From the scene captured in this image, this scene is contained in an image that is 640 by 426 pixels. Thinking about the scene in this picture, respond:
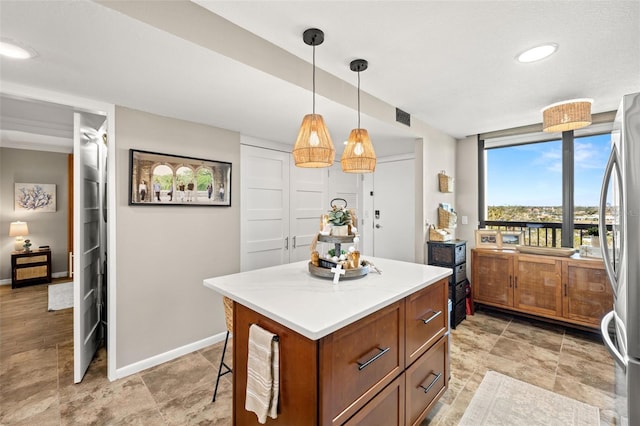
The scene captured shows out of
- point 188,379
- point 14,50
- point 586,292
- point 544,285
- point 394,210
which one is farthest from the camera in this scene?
point 394,210

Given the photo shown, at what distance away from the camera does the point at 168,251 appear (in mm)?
2553

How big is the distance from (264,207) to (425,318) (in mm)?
2192

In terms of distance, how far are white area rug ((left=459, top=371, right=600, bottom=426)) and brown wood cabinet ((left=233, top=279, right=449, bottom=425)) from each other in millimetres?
358

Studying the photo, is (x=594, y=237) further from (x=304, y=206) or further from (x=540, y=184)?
(x=304, y=206)

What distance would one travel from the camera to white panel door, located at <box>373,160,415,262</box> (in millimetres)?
4129

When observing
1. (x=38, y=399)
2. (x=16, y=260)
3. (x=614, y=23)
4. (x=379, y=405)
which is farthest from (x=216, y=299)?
(x=16, y=260)

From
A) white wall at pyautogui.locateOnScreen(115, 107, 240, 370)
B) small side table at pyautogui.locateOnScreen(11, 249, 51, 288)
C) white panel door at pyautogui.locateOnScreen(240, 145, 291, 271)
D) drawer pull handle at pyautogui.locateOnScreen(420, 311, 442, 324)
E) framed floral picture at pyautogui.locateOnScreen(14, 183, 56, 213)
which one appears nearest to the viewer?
drawer pull handle at pyautogui.locateOnScreen(420, 311, 442, 324)

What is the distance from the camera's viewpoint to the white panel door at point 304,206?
3.69 m

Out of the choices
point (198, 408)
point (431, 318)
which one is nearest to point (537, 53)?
point (431, 318)

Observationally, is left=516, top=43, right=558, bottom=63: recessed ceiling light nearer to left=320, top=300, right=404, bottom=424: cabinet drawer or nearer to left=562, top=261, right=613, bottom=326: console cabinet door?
left=320, top=300, right=404, bottom=424: cabinet drawer

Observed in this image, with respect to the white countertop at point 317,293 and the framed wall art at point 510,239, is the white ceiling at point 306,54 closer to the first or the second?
the white countertop at point 317,293

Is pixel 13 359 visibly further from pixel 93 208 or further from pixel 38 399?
pixel 93 208

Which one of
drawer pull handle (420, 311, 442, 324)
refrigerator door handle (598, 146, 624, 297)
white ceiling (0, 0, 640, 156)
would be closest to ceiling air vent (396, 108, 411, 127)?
white ceiling (0, 0, 640, 156)

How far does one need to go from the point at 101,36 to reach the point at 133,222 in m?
1.45
